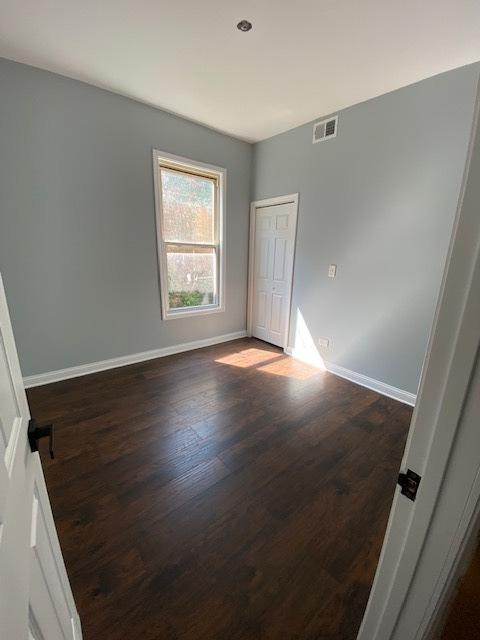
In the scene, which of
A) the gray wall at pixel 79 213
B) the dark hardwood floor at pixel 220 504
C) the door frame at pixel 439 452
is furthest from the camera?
the gray wall at pixel 79 213

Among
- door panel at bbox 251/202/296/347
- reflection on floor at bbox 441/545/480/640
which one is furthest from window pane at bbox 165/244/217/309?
reflection on floor at bbox 441/545/480/640

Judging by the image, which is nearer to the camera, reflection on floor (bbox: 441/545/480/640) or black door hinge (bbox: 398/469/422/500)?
black door hinge (bbox: 398/469/422/500)

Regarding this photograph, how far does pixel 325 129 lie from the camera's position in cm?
276

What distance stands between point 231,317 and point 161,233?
5.28 ft

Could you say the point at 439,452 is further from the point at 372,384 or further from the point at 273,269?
the point at 273,269

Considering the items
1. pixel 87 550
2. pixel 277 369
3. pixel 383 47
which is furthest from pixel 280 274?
pixel 87 550

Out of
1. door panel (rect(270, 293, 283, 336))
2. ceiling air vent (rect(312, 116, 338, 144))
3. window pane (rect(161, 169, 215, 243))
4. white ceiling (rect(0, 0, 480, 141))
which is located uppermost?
white ceiling (rect(0, 0, 480, 141))

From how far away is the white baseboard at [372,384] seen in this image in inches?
97.9

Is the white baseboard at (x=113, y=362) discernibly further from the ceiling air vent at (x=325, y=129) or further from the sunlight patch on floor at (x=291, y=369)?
the ceiling air vent at (x=325, y=129)

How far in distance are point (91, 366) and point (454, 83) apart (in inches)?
165

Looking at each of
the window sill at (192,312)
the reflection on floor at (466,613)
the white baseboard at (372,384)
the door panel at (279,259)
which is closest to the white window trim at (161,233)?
the window sill at (192,312)

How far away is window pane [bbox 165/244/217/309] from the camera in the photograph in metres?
3.31

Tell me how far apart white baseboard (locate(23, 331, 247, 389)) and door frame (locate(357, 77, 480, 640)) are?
3.01 meters

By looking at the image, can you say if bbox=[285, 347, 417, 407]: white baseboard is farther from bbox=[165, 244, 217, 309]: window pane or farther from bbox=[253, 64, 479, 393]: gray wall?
bbox=[165, 244, 217, 309]: window pane
